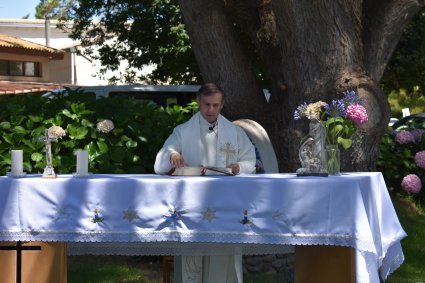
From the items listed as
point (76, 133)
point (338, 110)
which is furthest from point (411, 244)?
point (338, 110)

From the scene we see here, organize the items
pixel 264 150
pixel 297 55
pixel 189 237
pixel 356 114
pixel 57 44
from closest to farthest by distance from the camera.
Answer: pixel 189 237
pixel 356 114
pixel 264 150
pixel 297 55
pixel 57 44

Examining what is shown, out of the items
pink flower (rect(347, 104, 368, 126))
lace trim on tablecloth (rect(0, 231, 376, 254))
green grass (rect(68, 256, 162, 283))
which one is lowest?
green grass (rect(68, 256, 162, 283))

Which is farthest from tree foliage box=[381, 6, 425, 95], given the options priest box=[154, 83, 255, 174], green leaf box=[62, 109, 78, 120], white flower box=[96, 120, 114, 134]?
priest box=[154, 83, 255, 174]

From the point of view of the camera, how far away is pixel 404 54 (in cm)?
2406

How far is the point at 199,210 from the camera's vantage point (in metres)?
6.36

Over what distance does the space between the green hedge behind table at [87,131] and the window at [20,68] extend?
36316 mm

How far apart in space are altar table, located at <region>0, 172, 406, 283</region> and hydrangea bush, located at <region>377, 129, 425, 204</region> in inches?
255

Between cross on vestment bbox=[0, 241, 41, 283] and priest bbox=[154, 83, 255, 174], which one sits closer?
cross on vestment bbox=[0, 241, 41, 283]

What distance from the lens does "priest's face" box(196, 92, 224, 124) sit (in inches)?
272

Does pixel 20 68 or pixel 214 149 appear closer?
pixel 214 149

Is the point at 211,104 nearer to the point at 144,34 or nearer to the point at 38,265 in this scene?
the point at 38,265

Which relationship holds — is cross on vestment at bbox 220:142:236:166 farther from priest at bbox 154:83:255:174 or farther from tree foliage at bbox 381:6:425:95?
tree foliage at bbox 381:6:425:95

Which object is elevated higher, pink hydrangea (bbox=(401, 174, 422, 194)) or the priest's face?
the priest's face

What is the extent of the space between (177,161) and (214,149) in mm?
506
